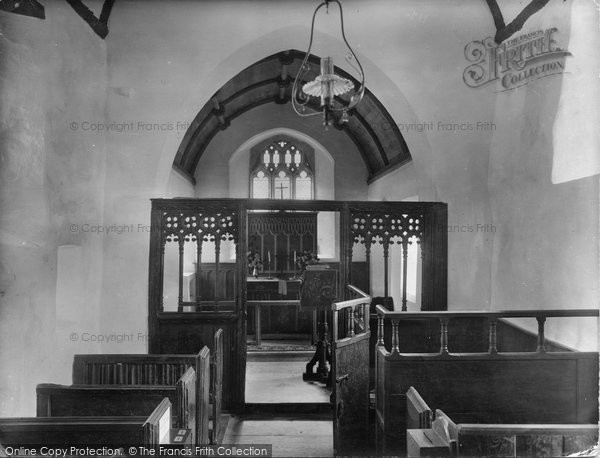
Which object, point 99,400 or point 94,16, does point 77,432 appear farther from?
point 94,16

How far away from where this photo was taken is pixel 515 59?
4039 mm

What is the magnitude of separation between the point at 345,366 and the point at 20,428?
209 centimetres

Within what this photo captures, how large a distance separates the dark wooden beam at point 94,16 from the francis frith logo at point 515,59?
354 centimetres

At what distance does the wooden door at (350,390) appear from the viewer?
10.6ft

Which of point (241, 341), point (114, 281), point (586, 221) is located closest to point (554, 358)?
point (586, 221)

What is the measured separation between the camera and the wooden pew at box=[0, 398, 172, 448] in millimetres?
1869

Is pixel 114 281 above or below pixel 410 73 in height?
below

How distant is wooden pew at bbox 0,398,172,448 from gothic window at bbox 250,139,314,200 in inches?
323

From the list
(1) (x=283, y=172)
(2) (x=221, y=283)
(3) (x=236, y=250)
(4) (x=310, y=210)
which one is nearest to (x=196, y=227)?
(3) (x=236, y=250)

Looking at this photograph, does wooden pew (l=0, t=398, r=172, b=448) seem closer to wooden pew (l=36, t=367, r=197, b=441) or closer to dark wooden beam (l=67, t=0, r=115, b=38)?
wooden pew (l=36, t=367, r=197, b=441)

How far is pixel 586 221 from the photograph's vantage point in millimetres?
3119

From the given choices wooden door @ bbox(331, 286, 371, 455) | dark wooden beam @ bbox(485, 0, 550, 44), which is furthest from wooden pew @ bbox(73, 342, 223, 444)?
dark wooden beam @ bbox(485, 0, 550, 44)

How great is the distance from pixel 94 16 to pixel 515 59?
388cm

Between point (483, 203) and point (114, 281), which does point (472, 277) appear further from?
point (114, 281)
